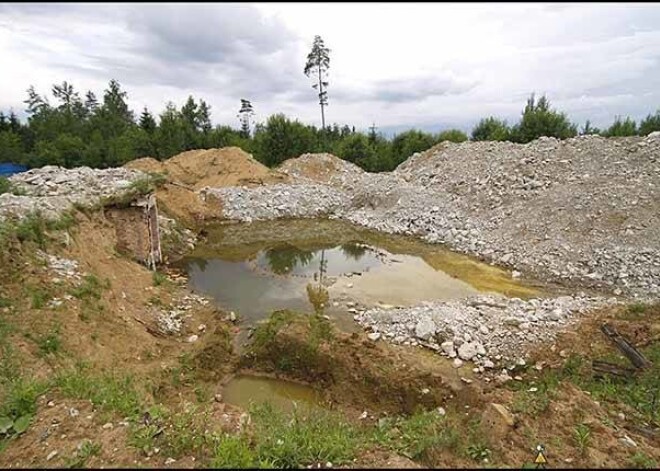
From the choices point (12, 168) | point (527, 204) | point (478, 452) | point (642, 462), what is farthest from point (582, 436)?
point (12, 168)

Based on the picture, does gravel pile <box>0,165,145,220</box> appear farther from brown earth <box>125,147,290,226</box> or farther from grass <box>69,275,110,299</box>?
brown earth <box>125,147,290,226</box>

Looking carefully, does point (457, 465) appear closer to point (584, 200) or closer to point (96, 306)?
point (96, 306)

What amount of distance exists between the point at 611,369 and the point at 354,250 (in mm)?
9508

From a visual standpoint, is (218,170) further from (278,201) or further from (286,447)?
(286,447)

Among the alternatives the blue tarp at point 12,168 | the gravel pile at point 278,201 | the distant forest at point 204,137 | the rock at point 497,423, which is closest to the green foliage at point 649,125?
the distant forest at point 204,137

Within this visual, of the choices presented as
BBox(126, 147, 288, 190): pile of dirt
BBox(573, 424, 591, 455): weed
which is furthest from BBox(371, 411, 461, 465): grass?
BBox(126, 147, 288, 190): pile of dirt

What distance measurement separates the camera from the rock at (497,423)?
407cm

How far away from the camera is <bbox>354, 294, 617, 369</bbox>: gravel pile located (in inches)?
289

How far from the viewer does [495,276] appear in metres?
11.7

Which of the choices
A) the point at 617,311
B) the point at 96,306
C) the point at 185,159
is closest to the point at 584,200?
the point at 617,311

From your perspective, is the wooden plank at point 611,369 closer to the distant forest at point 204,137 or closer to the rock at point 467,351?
the rock at point 467,351

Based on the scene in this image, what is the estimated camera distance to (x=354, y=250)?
14922 millimetres

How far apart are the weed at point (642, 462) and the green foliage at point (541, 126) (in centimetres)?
2390

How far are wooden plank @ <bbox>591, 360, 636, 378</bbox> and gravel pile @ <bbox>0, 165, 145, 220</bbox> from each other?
11220 mm
